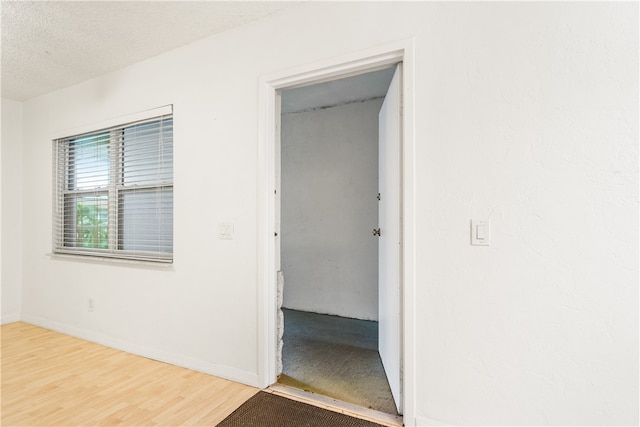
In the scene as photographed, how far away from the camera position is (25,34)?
2258 millimetres

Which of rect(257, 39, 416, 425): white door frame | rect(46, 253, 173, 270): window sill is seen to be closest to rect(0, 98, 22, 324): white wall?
rect(46, 253, 173, 270): window sill

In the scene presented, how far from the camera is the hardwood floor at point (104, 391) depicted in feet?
5.88

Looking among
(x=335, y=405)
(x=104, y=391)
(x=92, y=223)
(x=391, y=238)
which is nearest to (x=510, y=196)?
(x=391, y=238)

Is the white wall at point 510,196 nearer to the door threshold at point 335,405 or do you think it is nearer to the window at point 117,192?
the door threshold at point 335,405

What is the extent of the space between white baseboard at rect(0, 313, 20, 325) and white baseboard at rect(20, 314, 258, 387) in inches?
16.6

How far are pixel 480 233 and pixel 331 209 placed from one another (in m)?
2.47

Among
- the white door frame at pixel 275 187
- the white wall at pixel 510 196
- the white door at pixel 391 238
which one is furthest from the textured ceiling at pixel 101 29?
the white door at pixel 391 238

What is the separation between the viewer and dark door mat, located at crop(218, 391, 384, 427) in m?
1.73

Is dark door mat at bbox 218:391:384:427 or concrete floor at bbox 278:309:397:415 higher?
dark door mat at bbox 218:391:384:427

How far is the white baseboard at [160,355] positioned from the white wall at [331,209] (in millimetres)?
1857

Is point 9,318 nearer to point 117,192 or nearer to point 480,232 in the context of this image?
point 117,192

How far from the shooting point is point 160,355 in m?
2.53

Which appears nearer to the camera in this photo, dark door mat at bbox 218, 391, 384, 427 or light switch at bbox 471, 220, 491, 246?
light switch at bbox 471, 220, 491, 246

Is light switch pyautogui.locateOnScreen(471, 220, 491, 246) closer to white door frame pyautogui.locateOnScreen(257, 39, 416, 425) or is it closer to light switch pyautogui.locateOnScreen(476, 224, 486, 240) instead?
light switch pyautogui.locateOnScreen(476, 224, 486, 240)
